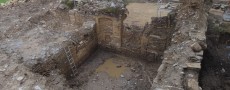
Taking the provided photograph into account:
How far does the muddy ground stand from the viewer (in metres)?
11.4

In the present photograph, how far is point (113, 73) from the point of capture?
12.1 meters

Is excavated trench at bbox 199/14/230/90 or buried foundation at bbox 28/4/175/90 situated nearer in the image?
excavated trench at bbox 199/14/230/90

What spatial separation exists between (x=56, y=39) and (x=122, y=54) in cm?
283

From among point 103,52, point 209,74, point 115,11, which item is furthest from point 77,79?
point 209,74

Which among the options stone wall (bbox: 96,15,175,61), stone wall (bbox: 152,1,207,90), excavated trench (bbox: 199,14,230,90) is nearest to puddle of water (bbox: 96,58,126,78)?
stone wall (bbox: 96,15,175,61)

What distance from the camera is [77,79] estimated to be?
38.4 feet

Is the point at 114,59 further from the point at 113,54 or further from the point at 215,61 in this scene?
the point at 215,61

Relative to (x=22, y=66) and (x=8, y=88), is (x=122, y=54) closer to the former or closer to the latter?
(x=22, y=66)

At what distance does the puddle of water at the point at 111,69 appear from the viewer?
12.0 meters

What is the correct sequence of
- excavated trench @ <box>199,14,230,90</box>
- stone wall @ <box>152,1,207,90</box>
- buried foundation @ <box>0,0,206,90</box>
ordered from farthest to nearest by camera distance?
excavated trench @ <box>199,14,230,90</box> → buried foundation @ <box>0,0,206,90</box> → stone wall @ <box>152,1,207,90</box>

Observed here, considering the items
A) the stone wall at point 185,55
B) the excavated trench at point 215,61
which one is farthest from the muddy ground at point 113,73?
the stone wall at point 185,55

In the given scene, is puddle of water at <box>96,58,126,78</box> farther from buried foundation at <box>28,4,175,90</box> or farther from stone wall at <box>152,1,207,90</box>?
stone wall at <box>152,1,207,90</box>

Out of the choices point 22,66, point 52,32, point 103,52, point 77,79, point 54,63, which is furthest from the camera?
point 103,52

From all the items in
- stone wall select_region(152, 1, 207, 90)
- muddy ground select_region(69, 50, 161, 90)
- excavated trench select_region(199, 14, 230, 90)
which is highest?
stone wall select_region(152, 1, 207, 90)
